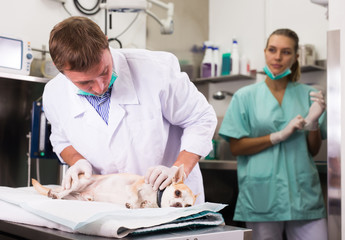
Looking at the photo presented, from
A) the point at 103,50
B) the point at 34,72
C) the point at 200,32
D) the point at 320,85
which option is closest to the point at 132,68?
the point at 103,50

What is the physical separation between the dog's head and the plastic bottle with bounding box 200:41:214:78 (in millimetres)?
2375

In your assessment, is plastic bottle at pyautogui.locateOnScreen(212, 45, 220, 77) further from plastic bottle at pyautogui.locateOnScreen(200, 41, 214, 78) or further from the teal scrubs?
the teal scrubs

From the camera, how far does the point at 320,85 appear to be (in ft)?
8.78

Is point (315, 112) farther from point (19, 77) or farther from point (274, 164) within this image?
point (19, 77)

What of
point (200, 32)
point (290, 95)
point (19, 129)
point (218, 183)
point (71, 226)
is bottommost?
point (218, 183)

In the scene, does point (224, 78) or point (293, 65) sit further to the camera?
point (224, 78)

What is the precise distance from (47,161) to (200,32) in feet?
5.39

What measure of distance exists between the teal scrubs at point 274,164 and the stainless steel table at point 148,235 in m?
1.40

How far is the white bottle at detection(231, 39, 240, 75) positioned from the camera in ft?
10.3

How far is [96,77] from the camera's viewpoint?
1167mm

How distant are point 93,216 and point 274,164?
1617 millimetres

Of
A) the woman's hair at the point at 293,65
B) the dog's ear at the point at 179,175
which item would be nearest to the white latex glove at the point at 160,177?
the dog's ear at the point at 179,175

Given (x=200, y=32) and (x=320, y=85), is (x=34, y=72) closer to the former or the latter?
(x=200, y=32)

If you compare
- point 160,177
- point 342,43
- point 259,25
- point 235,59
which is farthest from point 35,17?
point 160,177
